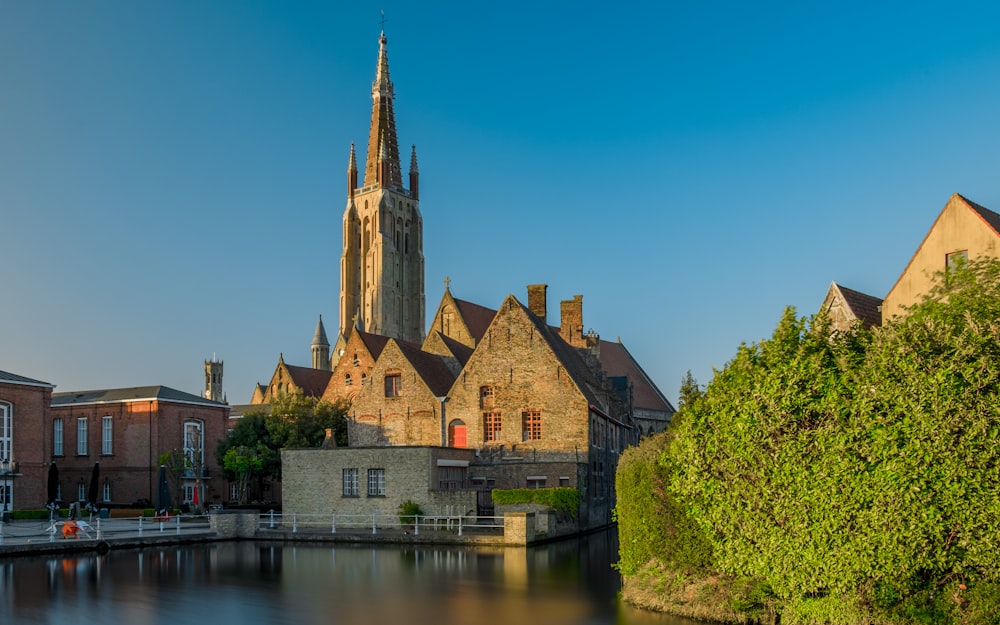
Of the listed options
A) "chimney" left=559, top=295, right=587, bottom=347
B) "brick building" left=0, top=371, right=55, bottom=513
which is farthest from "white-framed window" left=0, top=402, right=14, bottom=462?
"chimney" left=559, top=295, right=587, bottom=347

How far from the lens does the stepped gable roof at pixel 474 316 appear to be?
59.7 meters

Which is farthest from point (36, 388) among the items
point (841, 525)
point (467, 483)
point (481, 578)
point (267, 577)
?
point (841, 525)

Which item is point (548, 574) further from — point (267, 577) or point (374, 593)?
point (267, 577)

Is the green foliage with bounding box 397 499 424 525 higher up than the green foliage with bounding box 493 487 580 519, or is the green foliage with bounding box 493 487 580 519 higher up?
the green foliage with bounding box 493 487 580 519

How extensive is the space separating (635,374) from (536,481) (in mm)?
35384

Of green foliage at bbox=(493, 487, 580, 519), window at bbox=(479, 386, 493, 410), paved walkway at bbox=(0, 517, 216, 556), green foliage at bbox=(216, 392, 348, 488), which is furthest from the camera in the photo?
green foliage at bbox=(216, 392, 348, 488)

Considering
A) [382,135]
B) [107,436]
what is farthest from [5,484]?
[382,135]

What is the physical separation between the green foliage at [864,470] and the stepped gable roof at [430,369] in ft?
90.0

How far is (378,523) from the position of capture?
35.8 metres

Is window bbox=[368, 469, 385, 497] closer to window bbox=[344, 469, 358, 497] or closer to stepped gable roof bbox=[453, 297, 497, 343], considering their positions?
window bbox=[344, 469, 358, 497]

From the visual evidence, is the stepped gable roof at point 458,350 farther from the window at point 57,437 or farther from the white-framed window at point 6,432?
the window at point 57,437

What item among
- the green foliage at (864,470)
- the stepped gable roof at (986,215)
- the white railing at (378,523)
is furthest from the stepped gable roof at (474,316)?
the green foliage at (864,470)

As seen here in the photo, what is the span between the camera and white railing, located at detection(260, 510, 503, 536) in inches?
1302

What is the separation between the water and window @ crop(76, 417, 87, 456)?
993 inches
